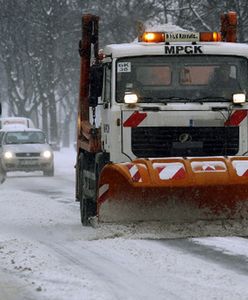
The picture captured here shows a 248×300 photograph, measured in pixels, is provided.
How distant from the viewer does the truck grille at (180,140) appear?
1086 cm

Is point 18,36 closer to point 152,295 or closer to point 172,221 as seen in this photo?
point 172,221

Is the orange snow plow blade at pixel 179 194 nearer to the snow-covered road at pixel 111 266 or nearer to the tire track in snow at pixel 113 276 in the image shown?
the snow-covered road at pixel 111 266

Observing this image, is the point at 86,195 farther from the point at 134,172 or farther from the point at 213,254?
the point at 213,254

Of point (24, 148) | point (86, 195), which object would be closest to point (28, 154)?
point (24, 148)

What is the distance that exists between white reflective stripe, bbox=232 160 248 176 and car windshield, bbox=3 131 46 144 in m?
17.8

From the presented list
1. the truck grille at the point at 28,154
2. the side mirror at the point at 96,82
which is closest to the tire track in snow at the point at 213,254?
the side mirror at the point at 96,82

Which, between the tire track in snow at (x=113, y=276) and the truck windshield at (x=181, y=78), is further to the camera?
the truck windshield at (x=181, y=78)

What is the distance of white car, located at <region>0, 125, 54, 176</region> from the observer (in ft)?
87.9

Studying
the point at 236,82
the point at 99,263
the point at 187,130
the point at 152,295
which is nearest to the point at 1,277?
the point at 99,263

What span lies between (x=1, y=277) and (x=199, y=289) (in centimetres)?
197

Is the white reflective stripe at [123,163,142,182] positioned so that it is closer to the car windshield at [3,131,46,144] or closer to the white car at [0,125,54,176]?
the white car at [0,125,54,176]

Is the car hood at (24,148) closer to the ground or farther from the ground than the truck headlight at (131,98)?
closer to the ground

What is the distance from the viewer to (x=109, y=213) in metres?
10.8

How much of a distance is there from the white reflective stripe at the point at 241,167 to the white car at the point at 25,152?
17134mm
